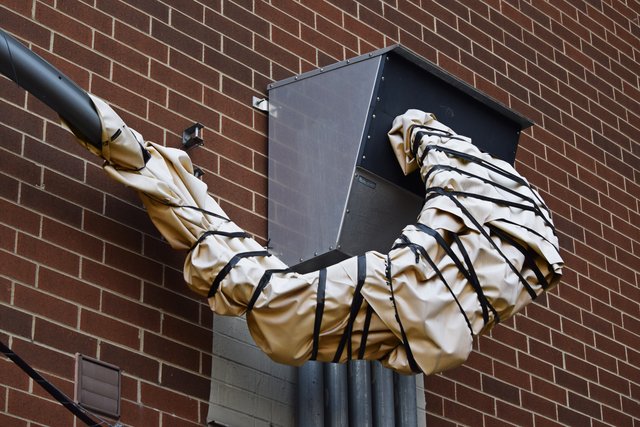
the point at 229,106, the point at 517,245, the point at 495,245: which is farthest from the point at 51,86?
the point at 517,245

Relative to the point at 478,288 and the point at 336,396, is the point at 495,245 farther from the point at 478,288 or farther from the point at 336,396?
the point at 336,396

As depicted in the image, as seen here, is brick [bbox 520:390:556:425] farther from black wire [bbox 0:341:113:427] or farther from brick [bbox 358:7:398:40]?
black wire [bbox 0:341:113:427]

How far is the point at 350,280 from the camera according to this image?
21.1 feet

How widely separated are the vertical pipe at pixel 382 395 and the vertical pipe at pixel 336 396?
16 centimetres

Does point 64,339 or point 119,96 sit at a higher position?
point 119,96

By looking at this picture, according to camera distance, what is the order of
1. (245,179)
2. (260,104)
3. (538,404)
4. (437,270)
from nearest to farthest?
(437,270), (245,179), (260,104), (538,404)

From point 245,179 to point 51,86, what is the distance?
4.63 feet

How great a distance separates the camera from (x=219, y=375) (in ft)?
22.1

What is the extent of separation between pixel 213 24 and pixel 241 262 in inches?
63.7

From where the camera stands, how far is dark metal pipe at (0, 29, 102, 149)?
6043 millimetres

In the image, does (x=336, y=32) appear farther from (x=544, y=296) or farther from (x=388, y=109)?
(x=544, y=296)

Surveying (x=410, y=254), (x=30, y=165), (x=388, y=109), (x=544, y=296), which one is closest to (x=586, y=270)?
(x=544, y=296)

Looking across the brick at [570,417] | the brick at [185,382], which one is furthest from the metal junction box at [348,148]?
the brick at [570,417]

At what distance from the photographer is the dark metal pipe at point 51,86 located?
6043mm
